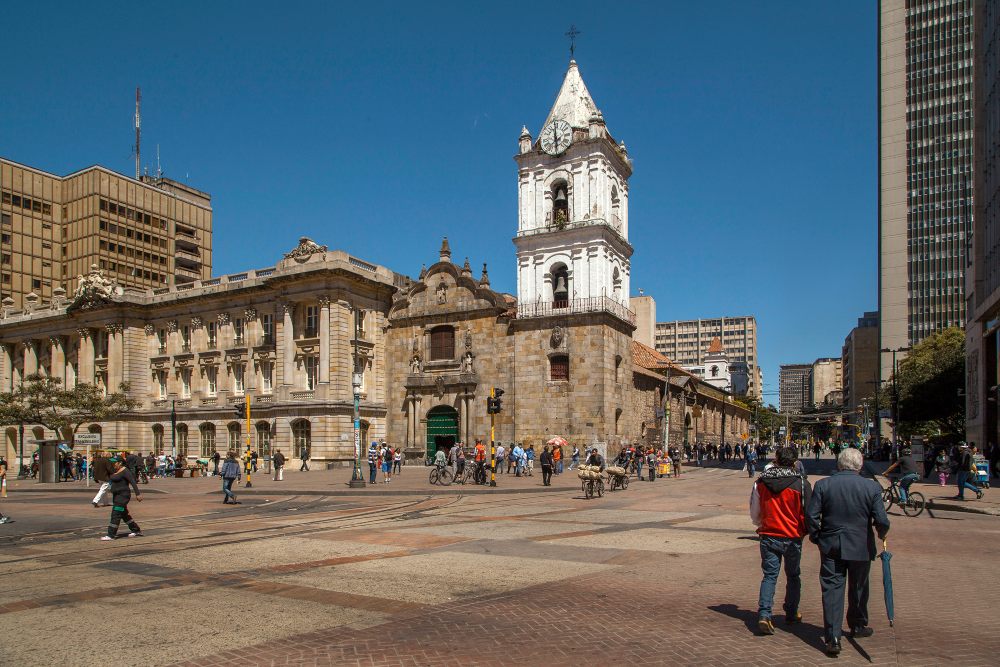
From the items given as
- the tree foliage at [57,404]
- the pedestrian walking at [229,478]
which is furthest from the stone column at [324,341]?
the pedestrian walking at [229,478]

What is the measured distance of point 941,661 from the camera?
20.9 feet

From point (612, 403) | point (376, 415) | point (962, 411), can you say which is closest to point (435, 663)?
point (612, 403)

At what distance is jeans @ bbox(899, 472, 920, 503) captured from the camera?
18.2 meters

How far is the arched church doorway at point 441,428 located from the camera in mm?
44906

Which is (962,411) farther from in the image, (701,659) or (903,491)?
(701,659)

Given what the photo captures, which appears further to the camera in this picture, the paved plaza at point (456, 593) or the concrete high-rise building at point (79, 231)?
the concrete high-rise building at point (79, 231)

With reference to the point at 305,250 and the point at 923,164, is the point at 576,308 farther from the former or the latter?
the point at 923,164

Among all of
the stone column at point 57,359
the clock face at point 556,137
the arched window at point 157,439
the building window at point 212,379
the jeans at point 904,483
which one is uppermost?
the clock face at point 556,137

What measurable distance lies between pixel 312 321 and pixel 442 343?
25.7ft

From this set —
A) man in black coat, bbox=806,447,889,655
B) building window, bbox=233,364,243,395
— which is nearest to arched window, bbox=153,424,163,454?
building window, bbox=233,364,243,395

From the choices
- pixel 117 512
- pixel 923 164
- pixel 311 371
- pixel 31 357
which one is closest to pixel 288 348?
pixel 311 371

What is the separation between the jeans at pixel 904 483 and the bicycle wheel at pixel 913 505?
10 cm

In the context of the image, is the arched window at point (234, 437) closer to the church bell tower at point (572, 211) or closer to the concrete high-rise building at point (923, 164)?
the church bell tower at point (572, 211)

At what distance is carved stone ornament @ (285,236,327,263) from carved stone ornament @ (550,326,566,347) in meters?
14.6
